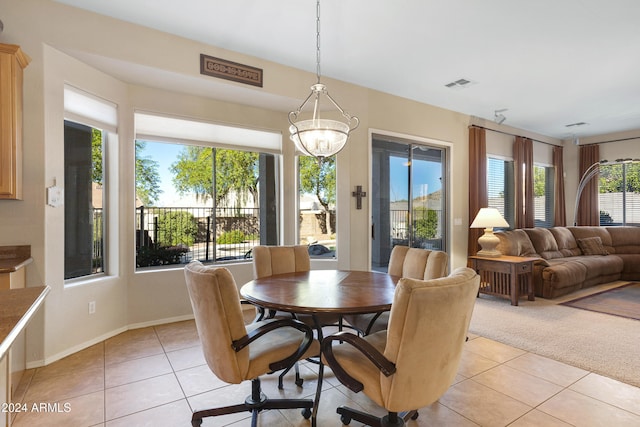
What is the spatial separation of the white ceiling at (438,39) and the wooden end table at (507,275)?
2455 mm

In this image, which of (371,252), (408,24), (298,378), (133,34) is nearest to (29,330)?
(298,378)

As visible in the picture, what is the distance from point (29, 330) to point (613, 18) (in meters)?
5.73

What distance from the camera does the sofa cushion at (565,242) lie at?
6047mm

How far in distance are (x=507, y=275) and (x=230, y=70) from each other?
4.49 metres

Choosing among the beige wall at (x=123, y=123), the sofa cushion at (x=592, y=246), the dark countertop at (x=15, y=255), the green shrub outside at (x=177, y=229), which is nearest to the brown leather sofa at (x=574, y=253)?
the sofa cushion at (x=592, y=246)

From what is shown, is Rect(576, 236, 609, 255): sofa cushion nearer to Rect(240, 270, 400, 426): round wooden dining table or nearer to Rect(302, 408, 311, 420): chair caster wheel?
Rect(240, 270, 400, 426): round wooden dining table

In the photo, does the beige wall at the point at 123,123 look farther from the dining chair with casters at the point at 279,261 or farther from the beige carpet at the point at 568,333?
the beige carpet at the point at 568,333

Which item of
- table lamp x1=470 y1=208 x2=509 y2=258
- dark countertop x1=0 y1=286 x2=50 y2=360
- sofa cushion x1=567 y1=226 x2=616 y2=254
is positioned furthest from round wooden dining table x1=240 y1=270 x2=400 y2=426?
sofa cushion x1=567 y1=226 x2=616 y2=254

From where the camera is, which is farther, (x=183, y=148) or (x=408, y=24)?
(x=183, y=148)

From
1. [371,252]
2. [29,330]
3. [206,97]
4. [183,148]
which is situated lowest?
[29,330]

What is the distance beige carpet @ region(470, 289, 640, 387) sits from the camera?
279 cm

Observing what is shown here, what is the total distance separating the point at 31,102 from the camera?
2.70m

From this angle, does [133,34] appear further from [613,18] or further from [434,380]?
[613,18]

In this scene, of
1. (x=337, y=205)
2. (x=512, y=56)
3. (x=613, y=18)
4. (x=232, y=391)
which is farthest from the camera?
Result: (x=337, y=205)
